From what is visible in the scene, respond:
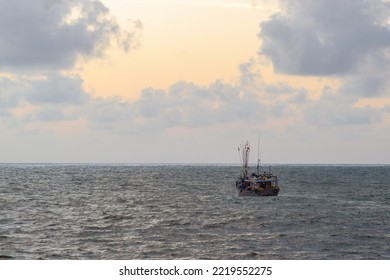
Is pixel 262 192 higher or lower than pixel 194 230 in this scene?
higher

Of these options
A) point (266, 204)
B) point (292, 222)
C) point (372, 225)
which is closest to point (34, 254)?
point (292, 222)

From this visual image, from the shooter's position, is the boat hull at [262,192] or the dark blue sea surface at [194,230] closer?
the dark blue sea surface at [194,230]

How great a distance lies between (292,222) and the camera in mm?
Result: 59625

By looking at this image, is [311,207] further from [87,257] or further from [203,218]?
[87,257]

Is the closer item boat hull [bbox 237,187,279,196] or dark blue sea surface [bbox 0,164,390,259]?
dark blue sea surface [bbox 0,164,390,259]

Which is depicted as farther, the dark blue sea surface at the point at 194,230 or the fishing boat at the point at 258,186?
the fishing boat at the point at 258,186

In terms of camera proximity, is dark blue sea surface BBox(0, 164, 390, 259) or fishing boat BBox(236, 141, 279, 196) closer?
dark blue sea surface BBox(0, 164, 390, 259)

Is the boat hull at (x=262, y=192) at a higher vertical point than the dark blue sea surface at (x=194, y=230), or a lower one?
higher

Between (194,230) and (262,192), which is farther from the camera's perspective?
(262,192)

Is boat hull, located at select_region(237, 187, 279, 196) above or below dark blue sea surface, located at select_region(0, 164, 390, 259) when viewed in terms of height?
above

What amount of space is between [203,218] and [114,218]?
11287mm

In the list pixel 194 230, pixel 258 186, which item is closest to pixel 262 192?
pixel 258 186

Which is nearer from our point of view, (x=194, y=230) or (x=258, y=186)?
(x=194, y=230)

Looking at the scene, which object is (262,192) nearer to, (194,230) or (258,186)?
(258,186)
